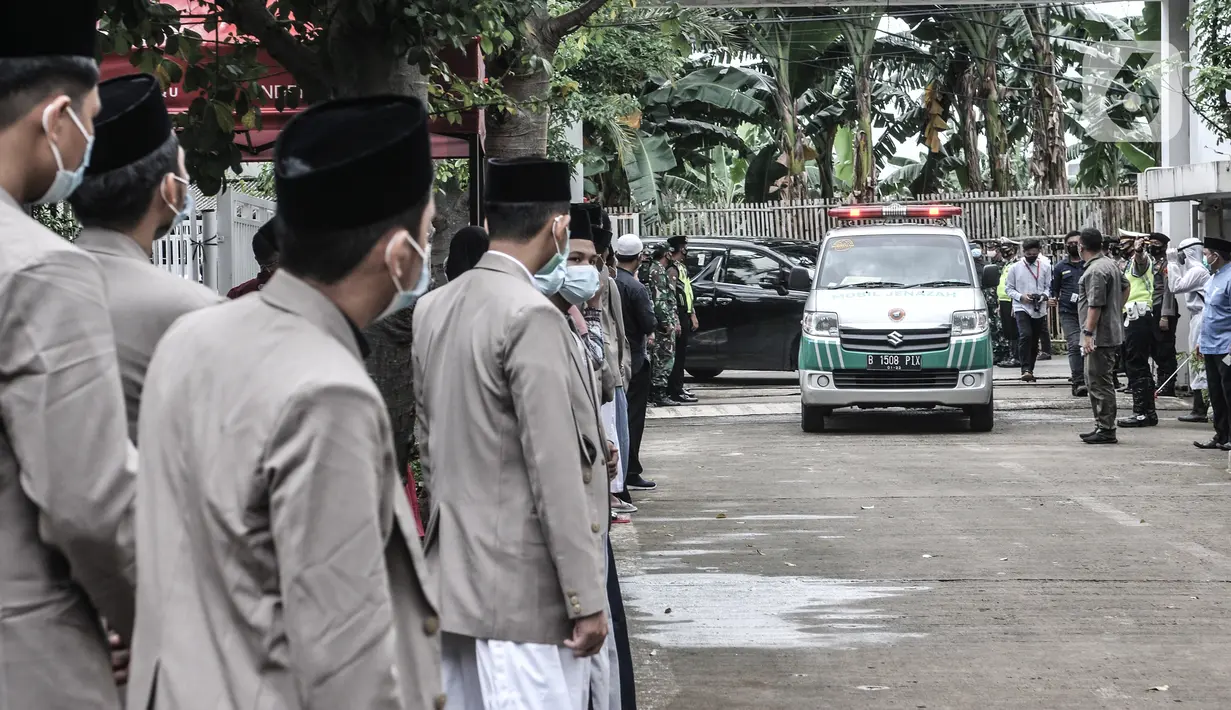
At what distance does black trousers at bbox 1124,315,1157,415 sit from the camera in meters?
16.2

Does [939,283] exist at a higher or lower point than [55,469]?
higher

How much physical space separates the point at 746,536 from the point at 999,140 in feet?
77.2

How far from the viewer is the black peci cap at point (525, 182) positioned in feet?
14.1

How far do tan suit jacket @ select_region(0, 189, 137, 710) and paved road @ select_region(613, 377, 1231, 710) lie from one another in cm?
385

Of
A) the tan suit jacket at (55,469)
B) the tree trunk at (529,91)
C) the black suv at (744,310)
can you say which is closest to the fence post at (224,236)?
the tree trunk at (529,91)

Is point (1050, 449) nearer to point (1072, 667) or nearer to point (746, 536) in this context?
point (746, 536)

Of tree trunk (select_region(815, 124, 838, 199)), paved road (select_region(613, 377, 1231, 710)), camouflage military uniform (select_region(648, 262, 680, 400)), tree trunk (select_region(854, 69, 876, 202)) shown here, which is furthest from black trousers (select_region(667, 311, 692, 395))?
tree trunk (select_region(815, 124, 838, 199))

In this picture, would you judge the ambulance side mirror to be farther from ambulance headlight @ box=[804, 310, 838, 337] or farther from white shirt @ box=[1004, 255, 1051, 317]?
white shirt @ box=[1004, 255, 1051, 317]

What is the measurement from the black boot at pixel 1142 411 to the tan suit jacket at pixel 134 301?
14406mm

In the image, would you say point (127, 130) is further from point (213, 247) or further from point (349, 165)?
point (213, 247)

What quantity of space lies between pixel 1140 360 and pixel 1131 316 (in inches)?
26.9

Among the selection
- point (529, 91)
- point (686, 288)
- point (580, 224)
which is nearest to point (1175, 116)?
point (686, 288)

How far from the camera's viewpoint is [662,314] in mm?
16266

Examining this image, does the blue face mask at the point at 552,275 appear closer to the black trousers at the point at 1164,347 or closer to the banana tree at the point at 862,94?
the black trousers at the point at 1164,347
